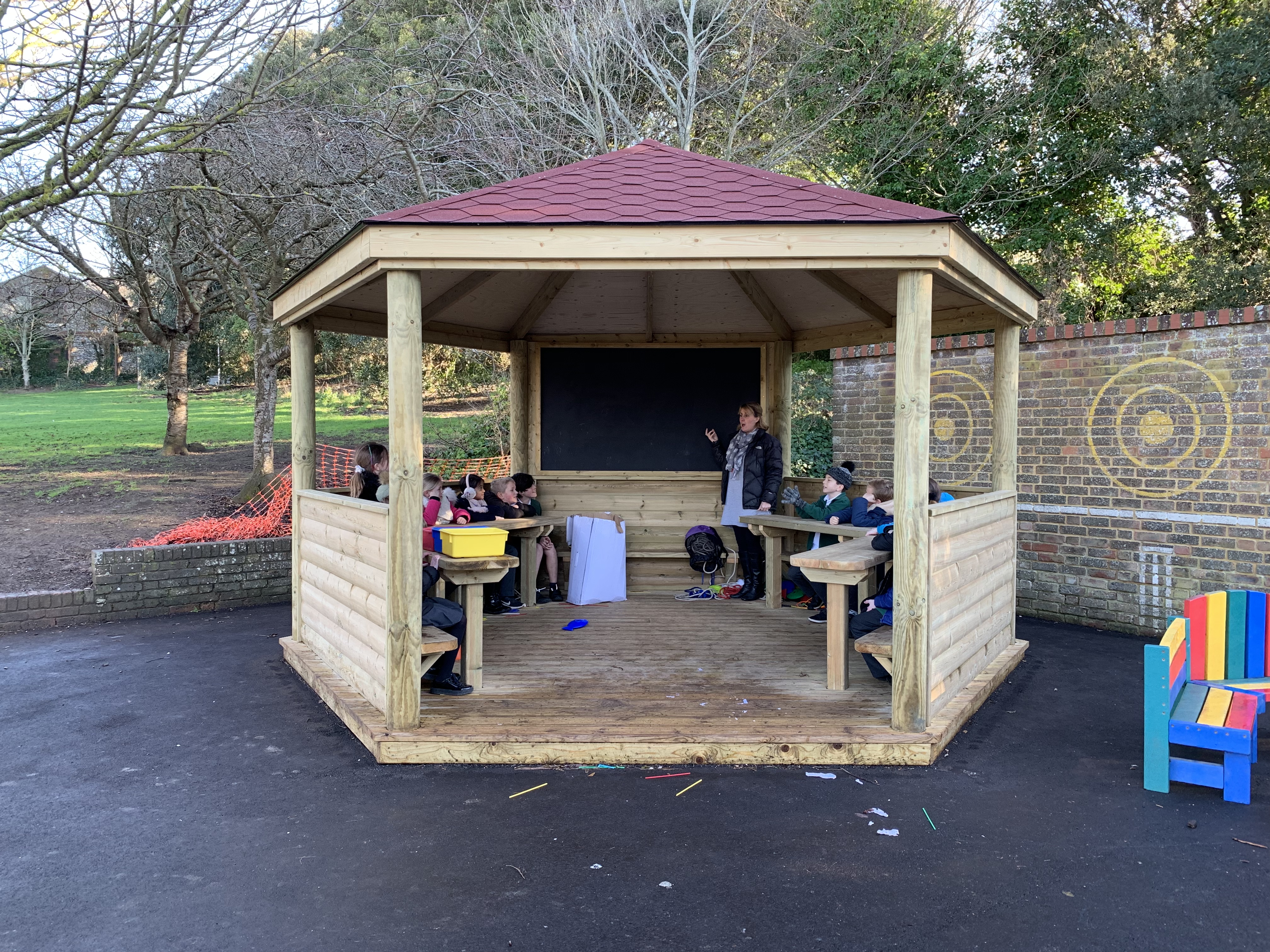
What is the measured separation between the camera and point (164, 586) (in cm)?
809

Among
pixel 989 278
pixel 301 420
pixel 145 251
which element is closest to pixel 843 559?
pixel 989 278

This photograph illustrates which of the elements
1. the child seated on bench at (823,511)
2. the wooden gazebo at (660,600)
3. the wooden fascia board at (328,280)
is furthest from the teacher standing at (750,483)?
the wooden fascia board at (328,280)

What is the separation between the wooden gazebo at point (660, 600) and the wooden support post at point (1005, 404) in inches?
0.7

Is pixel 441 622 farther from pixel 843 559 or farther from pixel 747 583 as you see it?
pixel 747 583

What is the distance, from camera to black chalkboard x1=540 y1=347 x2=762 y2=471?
8.60 metres

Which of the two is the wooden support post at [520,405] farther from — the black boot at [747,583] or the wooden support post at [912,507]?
the wooden support post at [912,507]

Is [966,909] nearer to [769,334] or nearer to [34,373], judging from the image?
[769,334]

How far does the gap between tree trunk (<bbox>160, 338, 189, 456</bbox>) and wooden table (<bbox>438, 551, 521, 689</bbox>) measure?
12662 mm

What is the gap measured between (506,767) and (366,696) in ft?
3.72

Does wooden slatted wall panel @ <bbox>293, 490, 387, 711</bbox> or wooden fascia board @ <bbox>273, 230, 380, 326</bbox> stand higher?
wooden fascia board @ <bbox>273, 230, 380, 326</bbox>

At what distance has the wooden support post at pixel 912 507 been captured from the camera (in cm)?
449

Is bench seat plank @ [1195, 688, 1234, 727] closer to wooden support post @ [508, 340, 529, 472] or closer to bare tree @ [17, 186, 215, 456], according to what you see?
wooden support post @ [508, 340, 529, 472]

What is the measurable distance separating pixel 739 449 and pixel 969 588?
3.02 m

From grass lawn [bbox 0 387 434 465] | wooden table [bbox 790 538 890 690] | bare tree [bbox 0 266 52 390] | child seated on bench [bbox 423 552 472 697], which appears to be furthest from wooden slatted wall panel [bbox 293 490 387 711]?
grass lawn [bbox 0 387 434 465]
